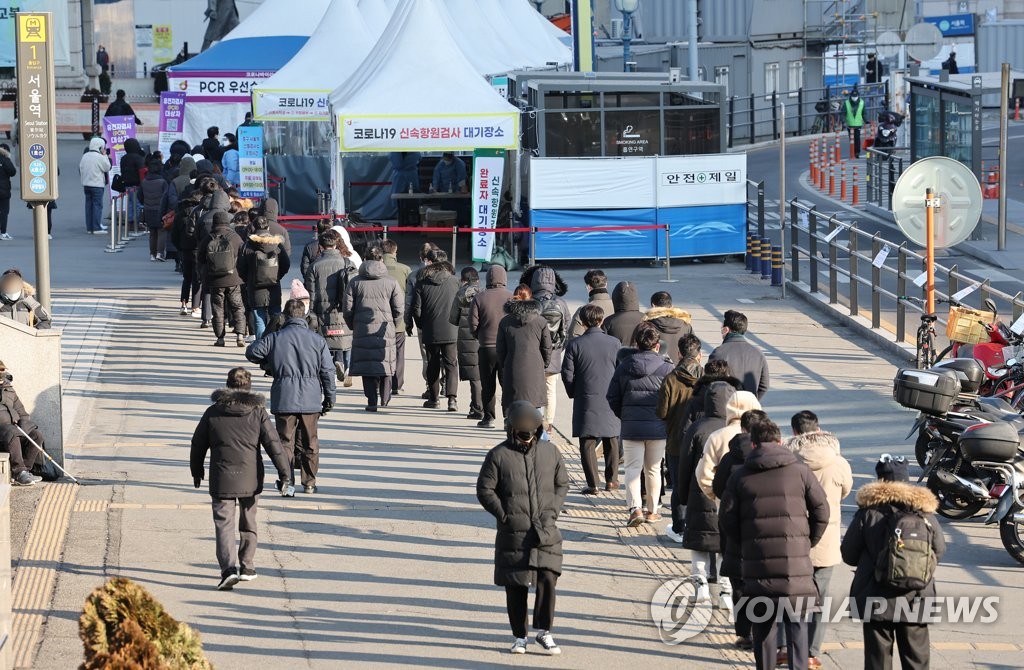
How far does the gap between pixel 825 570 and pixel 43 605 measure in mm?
4559

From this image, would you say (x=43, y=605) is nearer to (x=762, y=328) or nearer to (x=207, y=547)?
(x=207, y=547)

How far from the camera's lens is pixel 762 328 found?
1944cm

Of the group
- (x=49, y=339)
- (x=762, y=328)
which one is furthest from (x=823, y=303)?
(x=49, y=339)

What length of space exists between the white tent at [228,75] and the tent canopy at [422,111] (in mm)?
9485

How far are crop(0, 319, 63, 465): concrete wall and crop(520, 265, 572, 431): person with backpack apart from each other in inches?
154

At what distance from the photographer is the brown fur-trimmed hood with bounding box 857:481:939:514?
7.55 meters

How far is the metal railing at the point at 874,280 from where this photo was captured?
17.6m

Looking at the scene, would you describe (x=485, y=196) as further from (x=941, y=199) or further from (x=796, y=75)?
(x=796, y=75)

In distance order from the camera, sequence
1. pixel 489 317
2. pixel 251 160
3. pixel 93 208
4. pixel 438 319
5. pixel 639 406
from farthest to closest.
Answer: pixel 93 208 → pixel 251 160 → pixel 438 319 → pixel 489 317 → pixel 639 406

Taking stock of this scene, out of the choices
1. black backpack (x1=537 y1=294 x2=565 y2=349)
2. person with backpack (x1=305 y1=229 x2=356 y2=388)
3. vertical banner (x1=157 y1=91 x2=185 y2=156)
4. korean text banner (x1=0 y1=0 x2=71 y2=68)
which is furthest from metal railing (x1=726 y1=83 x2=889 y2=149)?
black backpack (x1=537 y1=294 x2=565 y2=349)

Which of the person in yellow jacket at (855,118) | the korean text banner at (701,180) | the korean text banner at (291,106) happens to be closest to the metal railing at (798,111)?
the person in yellow jacket at (855,118)

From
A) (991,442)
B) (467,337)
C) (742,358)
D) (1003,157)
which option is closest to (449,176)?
(1003,157)

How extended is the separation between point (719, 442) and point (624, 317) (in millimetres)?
3726

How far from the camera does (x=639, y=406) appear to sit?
1092 centimetres
